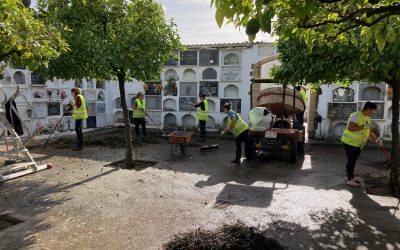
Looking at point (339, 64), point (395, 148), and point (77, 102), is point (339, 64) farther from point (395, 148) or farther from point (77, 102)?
point (77, 102)

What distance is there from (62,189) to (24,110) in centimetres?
627

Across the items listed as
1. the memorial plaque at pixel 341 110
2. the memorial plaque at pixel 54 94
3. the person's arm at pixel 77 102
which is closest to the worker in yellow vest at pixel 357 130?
the memorial plaque at pixel 341 110

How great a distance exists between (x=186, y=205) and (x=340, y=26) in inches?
138

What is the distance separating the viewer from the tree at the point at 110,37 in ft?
20.8

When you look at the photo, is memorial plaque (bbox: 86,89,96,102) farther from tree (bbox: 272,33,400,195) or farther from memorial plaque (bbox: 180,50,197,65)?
tree (bbox: 272,33,400,195)

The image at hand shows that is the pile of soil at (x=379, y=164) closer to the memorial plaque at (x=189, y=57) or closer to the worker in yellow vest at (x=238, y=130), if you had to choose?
the worker in yellow vest at (x=238, y=130)

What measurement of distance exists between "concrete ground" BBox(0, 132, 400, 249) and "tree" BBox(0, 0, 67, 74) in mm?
2326

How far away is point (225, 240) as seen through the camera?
3668mm

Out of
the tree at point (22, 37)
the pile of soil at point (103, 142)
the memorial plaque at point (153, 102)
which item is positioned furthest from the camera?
the memorial plaque at point (153, 102)

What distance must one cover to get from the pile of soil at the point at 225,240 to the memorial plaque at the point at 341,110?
30.1 feet

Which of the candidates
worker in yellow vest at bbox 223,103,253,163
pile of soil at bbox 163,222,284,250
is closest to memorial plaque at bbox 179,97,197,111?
worker in yellow vest at bbox 223,103,253,163

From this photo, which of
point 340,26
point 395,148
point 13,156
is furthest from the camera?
point 13,156

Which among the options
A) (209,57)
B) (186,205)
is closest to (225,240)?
(186,205)

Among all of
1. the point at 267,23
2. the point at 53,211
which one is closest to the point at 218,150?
the point at 53,211
